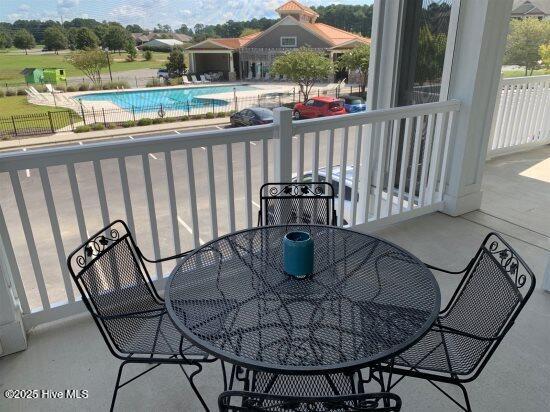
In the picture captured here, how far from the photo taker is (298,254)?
150 cm

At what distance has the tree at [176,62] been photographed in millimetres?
3613

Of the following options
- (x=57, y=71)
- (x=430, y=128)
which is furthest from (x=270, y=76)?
(x=57, y=71)

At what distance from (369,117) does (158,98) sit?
2.91 m

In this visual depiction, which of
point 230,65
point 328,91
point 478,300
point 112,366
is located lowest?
point 112,366

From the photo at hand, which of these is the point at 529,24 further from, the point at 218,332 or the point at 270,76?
the point at 218,332

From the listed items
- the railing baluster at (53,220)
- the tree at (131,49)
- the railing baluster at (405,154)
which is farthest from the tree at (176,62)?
the railing baluster at (405,154)

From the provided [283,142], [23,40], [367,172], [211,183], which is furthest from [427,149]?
[23,40]

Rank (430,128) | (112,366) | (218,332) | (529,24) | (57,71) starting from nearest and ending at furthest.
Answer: (218,332) < (112,366) < (430,128) < (57,71) < (529,24)

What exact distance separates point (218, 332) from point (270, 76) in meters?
3.11

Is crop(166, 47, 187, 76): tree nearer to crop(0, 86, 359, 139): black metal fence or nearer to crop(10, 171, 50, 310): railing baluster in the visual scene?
crop(0, 86, 359, 139): black metal fence

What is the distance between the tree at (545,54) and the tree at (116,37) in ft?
17.7

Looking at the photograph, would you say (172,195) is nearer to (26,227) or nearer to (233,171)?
(26,227)

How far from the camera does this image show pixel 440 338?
1.63 meters

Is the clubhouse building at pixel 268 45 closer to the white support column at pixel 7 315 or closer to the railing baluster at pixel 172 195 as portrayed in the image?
the railing baluster at pixel 172 195
